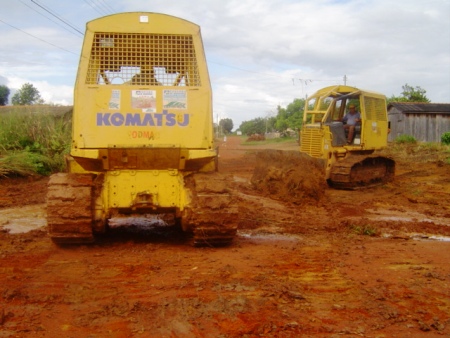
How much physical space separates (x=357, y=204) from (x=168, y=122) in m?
6.61

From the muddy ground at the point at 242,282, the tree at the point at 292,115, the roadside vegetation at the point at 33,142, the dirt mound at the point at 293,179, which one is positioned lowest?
the muddy ground at the point at 242,282

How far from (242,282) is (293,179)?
23.9 feet

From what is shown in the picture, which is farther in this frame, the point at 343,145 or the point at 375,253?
the point at 343,145

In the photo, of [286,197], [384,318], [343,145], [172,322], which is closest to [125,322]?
[172,322]

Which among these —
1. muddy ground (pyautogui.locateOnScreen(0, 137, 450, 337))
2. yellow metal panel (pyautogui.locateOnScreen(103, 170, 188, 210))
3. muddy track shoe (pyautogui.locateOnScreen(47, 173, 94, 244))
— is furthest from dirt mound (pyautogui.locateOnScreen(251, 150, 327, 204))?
muddy track shoe (pyautogui.locateOnScreen(47, 173, 94, 244))

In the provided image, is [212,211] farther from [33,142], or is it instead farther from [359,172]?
[33,142]

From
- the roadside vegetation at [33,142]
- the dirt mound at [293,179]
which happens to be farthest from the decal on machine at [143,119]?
the roadside vegetation at [33,142]

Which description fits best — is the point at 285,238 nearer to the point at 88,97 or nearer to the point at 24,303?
the point at 88,97

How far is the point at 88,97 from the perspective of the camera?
20.7ft

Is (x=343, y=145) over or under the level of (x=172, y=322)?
over

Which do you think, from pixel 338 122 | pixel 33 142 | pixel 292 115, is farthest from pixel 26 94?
pixel 338 122

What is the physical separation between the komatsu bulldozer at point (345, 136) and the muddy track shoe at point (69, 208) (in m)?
8.98

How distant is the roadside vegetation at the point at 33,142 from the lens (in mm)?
15380

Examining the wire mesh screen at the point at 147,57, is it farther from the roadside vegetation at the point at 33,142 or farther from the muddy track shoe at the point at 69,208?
the roadside vegetation at the point at 33,142
